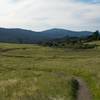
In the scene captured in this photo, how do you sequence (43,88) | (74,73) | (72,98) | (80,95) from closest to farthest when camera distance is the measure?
(72,98), (80,95), (43,88), (74,73)

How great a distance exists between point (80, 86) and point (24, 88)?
586 centimetres

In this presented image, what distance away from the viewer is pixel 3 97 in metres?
23.6

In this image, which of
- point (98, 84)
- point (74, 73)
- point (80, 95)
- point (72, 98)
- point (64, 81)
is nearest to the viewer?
point (72, 98)

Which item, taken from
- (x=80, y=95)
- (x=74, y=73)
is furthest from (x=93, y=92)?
(x=74, y=73)

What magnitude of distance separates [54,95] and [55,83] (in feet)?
20.8

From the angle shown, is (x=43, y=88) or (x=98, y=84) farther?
(x=98, y=84)

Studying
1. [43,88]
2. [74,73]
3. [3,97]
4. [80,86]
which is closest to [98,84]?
[80,86]

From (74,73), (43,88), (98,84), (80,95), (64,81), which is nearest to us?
(80,95)

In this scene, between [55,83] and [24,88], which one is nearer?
[24,88]

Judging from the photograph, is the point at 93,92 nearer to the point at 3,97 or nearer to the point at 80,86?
the point at 80,86

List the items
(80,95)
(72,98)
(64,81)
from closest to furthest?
1. (72,98)
2. (80,95)
3. (64,81)

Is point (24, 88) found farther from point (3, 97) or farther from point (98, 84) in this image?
point (98, 84)

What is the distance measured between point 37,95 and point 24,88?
4017 mm

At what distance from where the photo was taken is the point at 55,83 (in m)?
30.4
